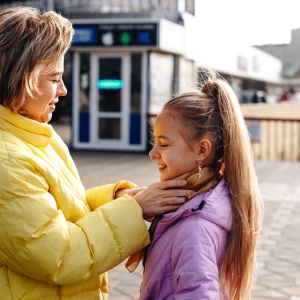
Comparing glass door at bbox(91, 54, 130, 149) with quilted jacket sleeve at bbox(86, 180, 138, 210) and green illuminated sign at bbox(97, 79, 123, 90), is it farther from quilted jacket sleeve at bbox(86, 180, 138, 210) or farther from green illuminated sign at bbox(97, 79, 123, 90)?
quilted jacket sleeve at bbox(86, 180, 138, 210)

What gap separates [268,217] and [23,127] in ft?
21.2

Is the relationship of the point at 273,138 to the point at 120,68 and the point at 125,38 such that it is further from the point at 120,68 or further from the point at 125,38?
the point at 125,38

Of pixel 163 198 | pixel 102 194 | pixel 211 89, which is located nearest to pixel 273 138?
pixel 102 194

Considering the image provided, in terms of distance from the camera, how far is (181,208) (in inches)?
76.9

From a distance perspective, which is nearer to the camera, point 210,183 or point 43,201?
point 43,201

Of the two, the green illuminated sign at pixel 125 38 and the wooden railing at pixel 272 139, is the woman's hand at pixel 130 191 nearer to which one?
the green illuminated sign at pixel 125 38

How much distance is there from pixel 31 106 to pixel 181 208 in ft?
1.85

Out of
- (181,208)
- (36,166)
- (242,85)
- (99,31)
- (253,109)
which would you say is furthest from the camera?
(242,85)

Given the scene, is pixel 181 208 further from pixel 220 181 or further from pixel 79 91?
pixel 79 91

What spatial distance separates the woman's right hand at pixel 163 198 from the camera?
198cm

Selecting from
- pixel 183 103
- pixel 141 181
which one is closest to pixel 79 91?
pixel 141 181

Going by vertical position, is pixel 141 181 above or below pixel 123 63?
below

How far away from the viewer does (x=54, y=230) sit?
5.77 ft

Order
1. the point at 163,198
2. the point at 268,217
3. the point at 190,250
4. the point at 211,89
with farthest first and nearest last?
the point at 268,217 < the point at 211,89 < the point at 163,198 < the point at 190,250
